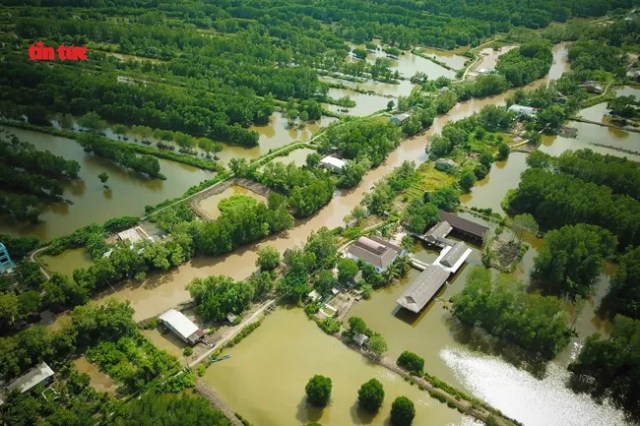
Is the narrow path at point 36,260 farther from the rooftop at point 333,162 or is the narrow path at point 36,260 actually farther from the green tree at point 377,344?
the rooftop at point 333,162

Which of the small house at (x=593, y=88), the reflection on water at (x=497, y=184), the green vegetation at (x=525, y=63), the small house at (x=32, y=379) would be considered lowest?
the small house at (x=32, y=379)

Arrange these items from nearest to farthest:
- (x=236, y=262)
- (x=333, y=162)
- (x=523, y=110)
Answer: (x=236, y=262) → (x=333, y=162) → (x=523, y=110)

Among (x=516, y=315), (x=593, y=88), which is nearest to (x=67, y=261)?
(x=516, y=315)

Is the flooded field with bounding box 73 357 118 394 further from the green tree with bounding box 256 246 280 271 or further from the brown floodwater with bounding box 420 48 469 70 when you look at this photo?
the brown floodwater with bounding box 420 48 469 70

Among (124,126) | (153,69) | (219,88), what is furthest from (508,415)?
(153,69)

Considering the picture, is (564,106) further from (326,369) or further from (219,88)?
(326,369)

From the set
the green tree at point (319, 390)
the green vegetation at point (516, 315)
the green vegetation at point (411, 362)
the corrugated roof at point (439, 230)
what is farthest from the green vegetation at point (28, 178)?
the green vegetation at point (516, 315)

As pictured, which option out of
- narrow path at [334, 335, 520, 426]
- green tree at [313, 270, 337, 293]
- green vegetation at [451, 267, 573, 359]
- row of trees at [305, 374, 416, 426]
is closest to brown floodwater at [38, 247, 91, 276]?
green tree at [313, 270, 337, 293]

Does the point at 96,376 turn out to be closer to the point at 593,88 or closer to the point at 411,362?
the point at 411,362
